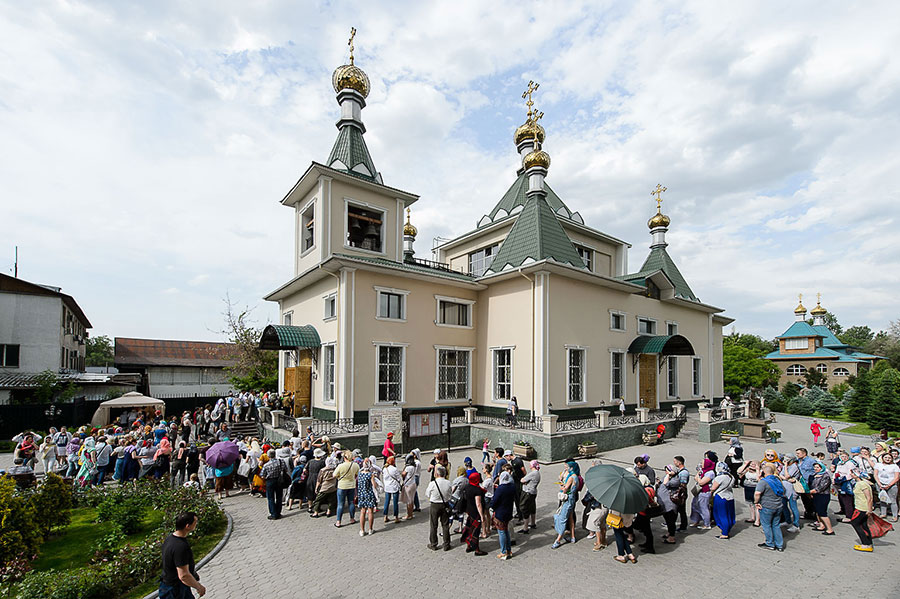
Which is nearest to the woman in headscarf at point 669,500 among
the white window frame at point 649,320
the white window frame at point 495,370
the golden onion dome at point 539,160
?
the white window frame at point 495,370

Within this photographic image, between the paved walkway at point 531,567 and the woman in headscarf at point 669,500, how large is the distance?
12.0 inches

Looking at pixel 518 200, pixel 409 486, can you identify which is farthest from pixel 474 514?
pixel 518 200

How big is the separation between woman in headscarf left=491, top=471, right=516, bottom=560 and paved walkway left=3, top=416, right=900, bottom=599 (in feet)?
0.81

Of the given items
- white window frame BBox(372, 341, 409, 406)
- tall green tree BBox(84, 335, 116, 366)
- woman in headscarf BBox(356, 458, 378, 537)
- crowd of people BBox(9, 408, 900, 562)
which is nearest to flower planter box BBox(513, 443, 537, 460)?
white window frame BBox(372, 341, 409, 406)

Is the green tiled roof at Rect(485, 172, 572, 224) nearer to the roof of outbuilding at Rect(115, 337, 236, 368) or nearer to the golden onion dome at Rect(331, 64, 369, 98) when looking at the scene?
the golden onion dome at Rect(331, 64, 369, 98)

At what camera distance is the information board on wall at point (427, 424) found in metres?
15.8

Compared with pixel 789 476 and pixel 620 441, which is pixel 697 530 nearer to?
pixel 789 476

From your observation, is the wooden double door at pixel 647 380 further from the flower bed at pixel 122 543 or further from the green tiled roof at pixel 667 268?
the flower bed at pixel 122 543

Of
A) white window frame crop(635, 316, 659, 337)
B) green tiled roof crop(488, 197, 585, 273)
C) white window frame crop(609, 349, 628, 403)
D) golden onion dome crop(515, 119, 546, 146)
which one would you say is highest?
golden onion dome crop(515, 119, 546, 146)

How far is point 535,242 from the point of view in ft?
60.9

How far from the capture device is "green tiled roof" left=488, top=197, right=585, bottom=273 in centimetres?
1845

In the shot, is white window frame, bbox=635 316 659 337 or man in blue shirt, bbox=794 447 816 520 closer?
man in blue shirt, bbox=794 447 816 520

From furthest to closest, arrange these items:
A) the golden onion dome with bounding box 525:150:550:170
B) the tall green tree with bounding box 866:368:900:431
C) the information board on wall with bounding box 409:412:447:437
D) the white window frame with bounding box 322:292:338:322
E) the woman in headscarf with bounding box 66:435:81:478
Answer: the tall green tree with bounding box 866:368:900:431 < the golden onion dome with bounding box 525:150:550:170 < the white window frame with bounding box 322:292:338:322 < the information board on wall with bounding box 409:412:447:437 < the woman in headscarf with bounding box 66:435:81:478

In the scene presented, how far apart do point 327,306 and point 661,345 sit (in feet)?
47.9
